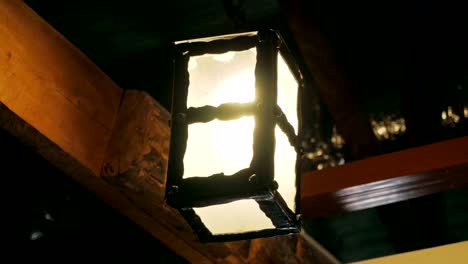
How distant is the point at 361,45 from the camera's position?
6.11 meters

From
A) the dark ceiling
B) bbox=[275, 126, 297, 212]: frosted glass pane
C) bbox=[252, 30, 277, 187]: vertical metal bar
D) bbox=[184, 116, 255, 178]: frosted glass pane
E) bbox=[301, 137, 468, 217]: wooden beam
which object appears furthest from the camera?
the dark ceiling

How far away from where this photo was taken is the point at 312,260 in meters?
4.87

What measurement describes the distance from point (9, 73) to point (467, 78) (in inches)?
204

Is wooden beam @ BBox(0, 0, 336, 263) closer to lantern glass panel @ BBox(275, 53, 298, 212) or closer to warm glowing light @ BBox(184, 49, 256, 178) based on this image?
warm glowing light @ BBox(184, 49, 256, 178)

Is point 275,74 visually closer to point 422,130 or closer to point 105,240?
point 422,130

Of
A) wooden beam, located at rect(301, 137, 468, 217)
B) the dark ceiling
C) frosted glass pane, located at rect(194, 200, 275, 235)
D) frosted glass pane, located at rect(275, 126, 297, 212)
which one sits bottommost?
frosted glass pane, located at rect(194, 200, 275, 235)

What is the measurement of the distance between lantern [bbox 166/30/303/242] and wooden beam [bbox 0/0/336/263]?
0.51 m

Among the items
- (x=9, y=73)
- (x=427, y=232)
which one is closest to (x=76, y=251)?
(x=9, y=73)

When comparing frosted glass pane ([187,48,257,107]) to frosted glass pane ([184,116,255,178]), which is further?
frosted glass pane ([187,48,257,107])

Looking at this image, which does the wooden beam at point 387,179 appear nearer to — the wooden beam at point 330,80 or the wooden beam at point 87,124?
the wooden beam at point 330,80

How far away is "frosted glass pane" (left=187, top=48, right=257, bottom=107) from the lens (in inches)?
121

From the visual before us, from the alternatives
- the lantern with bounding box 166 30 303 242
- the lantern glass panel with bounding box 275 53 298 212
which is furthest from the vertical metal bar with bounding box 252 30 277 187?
the lantern glass panel with bounding box 275 53 298 212

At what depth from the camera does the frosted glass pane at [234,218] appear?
10.2 feet

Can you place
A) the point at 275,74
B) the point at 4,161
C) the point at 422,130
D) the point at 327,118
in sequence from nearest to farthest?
the point at 275,74 → the point at 422,130 → the point at 4,161 → the point at 327,118
